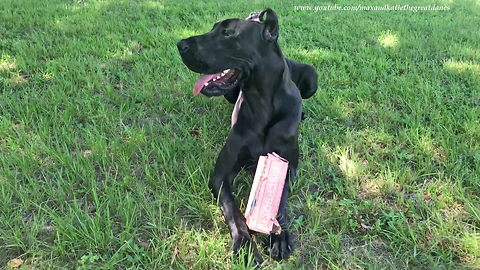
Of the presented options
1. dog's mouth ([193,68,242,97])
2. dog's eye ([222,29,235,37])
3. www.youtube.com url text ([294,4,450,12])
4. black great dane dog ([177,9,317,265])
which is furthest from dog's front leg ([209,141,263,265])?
www.youtube.com url text ([294,4,450,12])

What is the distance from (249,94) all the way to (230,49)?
31 cm

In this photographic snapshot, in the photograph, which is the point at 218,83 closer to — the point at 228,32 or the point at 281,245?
the point at 228,32

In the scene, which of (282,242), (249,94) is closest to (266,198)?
(282,242)

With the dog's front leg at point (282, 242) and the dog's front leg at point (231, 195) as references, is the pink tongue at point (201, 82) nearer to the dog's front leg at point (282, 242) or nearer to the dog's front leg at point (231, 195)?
the dog's front leg at point (231, 195)

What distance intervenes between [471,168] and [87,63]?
368cm

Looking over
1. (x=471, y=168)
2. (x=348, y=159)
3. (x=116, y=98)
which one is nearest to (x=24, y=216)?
(x=116, y=98)

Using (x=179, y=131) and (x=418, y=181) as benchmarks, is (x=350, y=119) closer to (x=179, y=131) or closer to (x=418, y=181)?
(x=418, y=181)

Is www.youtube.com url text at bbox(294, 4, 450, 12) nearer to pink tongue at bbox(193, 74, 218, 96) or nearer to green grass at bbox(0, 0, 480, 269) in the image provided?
green grass at bbox(0, 0, 480, 269)

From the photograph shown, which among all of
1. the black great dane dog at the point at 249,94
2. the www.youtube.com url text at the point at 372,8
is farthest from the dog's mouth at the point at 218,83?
the www.youtube.com url text at the point at 372,8

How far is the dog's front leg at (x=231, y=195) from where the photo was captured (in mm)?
1876

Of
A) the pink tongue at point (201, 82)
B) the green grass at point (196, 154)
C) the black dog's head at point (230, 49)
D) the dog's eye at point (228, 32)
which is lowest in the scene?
the green grass at point (196, 154)

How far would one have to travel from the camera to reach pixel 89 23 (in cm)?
512

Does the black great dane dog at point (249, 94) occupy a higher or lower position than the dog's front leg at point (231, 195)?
higher

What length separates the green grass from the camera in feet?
6.18
